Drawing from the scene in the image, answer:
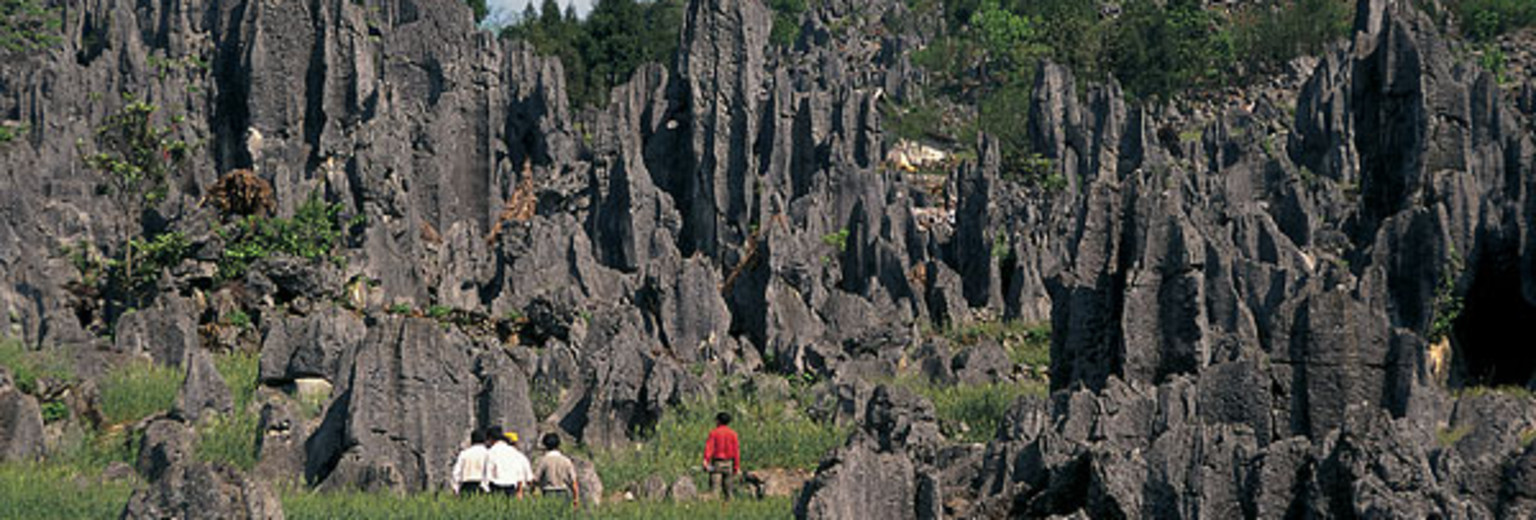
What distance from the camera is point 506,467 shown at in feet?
56.9

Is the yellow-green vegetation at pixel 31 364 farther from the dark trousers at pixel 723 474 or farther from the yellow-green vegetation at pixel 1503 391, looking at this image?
the yellow-green vegetation at pixel 1503 391

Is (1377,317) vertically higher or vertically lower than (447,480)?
higher

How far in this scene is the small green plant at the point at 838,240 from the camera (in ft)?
137

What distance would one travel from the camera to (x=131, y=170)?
3541 cm

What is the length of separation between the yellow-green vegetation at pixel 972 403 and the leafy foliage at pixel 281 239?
499 inches

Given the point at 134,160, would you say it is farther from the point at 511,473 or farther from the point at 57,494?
the point at 511,473

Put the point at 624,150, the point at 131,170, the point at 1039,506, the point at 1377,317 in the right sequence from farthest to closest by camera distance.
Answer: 1. the point at 624,150
2. the point at 131,170
3. the point at 1377,317
4. the point at 1039,506

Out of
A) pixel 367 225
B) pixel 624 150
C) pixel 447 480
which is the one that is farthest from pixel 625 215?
pixel 447 480

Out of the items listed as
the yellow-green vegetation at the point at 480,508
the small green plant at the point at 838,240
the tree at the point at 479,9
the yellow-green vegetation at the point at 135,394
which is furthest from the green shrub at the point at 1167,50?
the yellow-green vegetation at the point at 480,508

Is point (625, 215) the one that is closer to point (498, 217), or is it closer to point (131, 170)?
point (498, 217)

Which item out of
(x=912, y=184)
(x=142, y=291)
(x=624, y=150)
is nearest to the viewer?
(x=142, y=291)

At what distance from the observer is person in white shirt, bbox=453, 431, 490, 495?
17578mm

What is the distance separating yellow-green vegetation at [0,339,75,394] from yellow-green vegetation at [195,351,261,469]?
7.05 ft

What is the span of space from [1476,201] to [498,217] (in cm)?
2451
